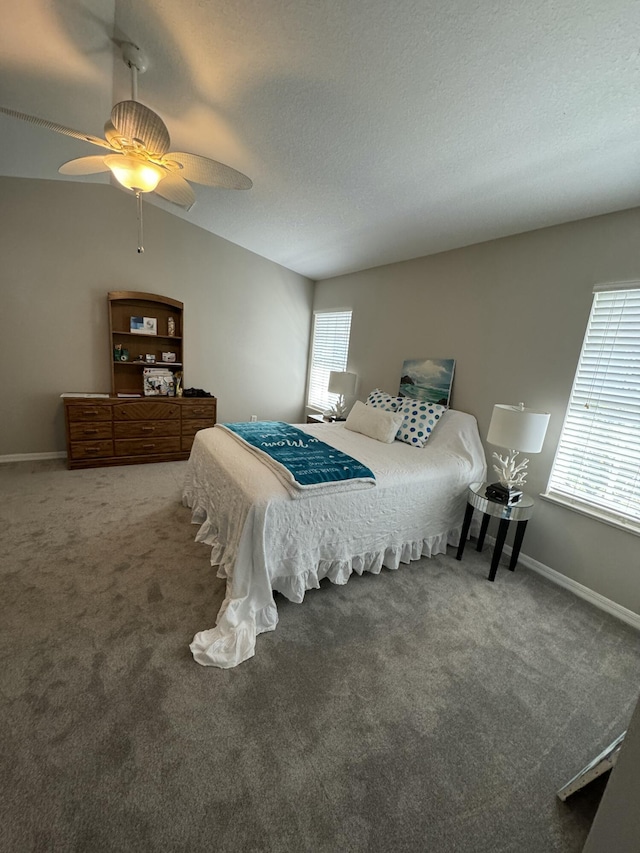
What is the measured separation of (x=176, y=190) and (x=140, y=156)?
442 mm

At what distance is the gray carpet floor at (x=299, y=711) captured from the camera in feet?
3.51

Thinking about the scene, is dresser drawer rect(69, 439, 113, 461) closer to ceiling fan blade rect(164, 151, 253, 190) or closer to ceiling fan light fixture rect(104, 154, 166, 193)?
ceiling fan light fixture rect(104, 154, 166, 193)

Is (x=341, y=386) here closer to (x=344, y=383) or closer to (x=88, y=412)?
(x=344, y=383)

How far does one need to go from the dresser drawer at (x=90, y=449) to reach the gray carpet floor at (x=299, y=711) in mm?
1368

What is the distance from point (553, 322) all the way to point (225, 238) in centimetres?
378

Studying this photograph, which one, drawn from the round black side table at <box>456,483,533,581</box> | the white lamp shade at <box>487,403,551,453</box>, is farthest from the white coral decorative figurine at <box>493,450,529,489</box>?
the white lamp shade at <box>487,403,551,453</box>

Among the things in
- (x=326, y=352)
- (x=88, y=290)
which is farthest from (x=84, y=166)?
(x=326, y=352)

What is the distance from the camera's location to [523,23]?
1226 millimetres

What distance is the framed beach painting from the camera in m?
3.18

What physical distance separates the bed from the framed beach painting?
292mm

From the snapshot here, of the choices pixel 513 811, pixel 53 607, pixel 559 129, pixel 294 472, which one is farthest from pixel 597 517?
pixel 53 607

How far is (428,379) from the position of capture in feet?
11.0

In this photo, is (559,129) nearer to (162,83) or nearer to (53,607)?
(162,83)

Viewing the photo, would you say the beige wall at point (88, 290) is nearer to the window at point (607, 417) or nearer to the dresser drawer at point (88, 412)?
the dresser drawer at point (88, 412)
